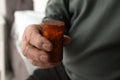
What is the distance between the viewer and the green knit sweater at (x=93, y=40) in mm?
913

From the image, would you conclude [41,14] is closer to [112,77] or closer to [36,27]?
[36,27]

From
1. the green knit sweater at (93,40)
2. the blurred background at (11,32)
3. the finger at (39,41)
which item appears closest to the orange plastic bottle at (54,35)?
the finger at (39,41)

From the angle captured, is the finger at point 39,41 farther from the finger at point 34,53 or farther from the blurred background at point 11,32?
the blurred background at point 11,32

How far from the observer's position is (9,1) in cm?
187

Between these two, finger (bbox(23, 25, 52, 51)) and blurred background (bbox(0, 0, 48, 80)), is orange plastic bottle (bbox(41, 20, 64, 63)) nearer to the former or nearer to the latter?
finger (bbox(23, 25, 52, 51))

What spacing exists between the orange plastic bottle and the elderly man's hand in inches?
0.6

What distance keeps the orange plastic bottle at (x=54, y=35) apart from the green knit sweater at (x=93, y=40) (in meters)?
0.16

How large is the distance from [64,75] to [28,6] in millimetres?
994

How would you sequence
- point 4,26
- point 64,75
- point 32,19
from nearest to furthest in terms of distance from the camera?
point 64,75
point 32,19
point 4,26

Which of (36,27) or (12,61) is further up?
(36,27)

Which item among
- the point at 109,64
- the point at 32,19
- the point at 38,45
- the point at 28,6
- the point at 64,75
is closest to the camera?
the point at 38,45

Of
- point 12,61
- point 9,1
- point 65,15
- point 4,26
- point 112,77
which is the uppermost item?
point 65,15

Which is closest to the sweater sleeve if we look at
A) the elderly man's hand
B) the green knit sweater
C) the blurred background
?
the green knit sweater

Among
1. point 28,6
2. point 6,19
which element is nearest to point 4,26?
point 6,19
